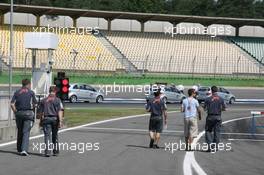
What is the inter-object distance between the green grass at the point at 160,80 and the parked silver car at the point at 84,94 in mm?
5986

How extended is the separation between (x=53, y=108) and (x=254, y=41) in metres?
64.8

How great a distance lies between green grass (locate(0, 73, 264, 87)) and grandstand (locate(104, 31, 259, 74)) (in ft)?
5.53

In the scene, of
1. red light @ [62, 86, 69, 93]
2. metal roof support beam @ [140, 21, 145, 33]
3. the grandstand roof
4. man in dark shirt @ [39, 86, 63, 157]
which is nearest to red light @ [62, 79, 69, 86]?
red light @ [62, 86, 69, 93]

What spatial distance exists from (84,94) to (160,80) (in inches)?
526

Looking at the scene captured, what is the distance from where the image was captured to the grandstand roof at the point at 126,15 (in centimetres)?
7071

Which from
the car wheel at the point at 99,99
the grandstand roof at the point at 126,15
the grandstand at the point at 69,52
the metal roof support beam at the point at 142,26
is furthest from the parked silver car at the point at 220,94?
the metal roof support beam at the point at 142,26

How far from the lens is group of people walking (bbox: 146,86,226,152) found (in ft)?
64.0

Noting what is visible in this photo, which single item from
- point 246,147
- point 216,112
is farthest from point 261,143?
point 216,112

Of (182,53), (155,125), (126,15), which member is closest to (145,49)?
(182,53)

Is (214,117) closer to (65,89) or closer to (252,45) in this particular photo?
(65,89)

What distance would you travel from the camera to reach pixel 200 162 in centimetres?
1670

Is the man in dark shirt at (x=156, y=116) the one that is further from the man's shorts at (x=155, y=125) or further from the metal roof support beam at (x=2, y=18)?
the metal roof support beam at (x=2, y=18)

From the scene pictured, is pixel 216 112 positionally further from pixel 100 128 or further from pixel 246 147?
pixel 100 128

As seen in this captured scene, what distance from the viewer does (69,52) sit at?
213ft
